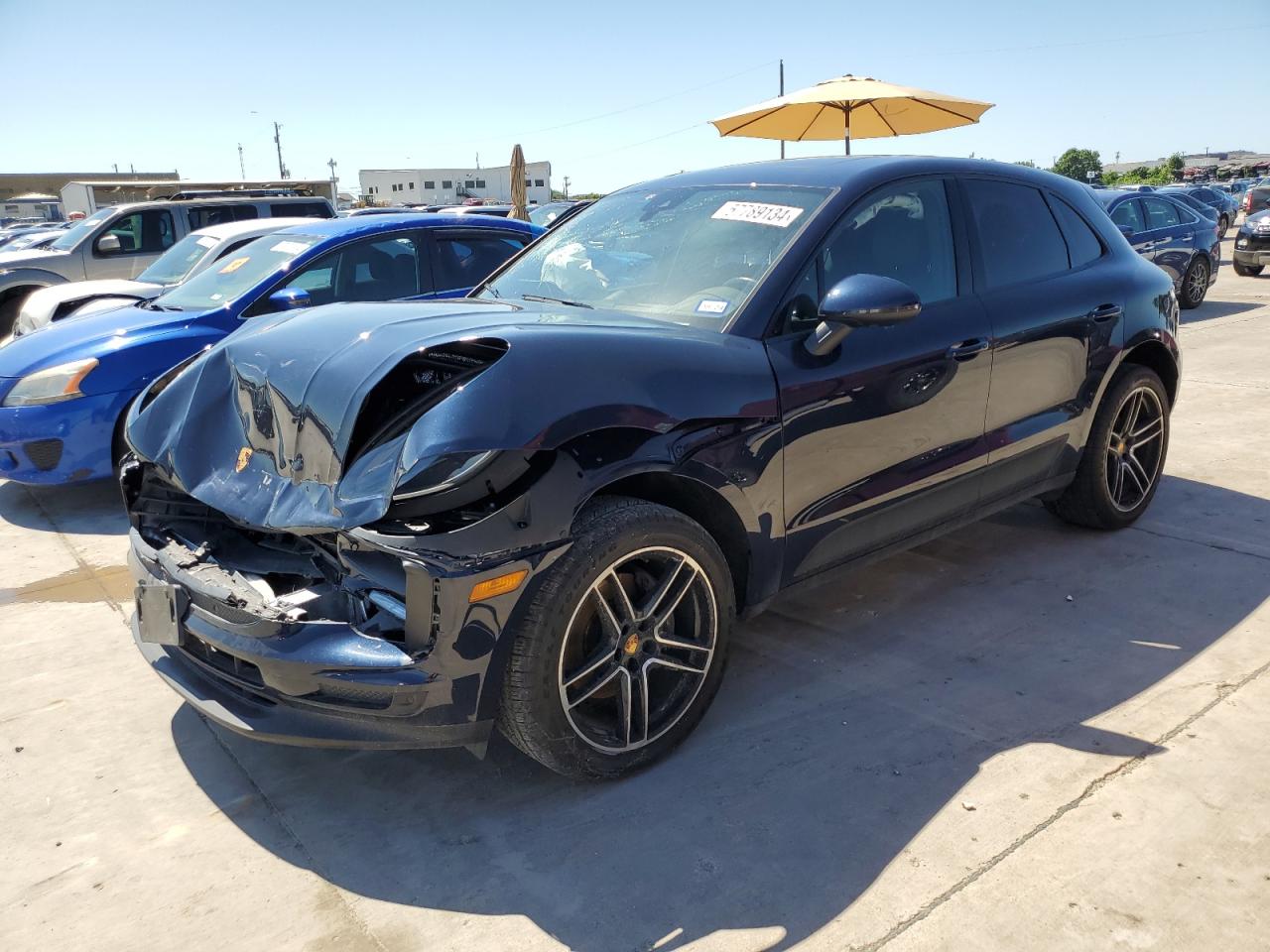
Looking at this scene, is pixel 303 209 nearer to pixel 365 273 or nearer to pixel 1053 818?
pixel 365 273

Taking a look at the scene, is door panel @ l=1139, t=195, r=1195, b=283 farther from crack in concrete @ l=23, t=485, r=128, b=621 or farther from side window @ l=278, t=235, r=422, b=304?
crack in concrete @ l=23, t=485, r=128, b=621

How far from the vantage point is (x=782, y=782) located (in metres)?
2.83

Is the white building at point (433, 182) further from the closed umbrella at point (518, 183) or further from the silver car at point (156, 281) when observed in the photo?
the silver car at point (156, 281)

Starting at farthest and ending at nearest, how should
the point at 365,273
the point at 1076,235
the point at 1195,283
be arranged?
1. the point at 1195,283
2. the point at 365,273
3. the point at 1076,235

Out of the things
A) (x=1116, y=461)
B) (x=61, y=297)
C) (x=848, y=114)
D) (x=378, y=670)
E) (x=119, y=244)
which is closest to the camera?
(x=378, y=670)

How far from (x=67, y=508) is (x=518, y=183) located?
9760 mm

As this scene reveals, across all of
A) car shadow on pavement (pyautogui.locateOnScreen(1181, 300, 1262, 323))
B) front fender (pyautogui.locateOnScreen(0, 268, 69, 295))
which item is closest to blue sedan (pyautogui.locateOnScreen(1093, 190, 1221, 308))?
car shadow on pavement (pyautogui.locateOnScreen(1181, 300, 1262, 323))

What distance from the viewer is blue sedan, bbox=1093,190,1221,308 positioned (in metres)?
12.1

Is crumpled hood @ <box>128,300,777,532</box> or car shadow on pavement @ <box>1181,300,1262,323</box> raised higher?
crumpled hood @ <box>128,300,777,532</box>

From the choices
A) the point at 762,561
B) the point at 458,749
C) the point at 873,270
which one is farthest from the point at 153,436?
the point at 873,270

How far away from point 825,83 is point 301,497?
29.6 ft

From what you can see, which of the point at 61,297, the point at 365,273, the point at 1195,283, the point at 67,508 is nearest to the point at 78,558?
the point at 67,508

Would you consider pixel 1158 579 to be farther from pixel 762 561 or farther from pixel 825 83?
pixel 825 83

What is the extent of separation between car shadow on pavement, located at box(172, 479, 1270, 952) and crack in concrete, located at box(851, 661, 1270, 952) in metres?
0.03
